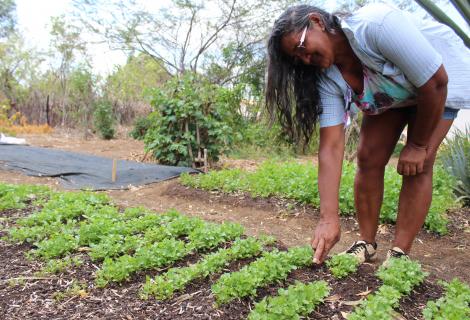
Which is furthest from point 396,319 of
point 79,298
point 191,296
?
point 79,298

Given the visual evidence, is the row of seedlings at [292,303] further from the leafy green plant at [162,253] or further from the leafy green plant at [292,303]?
the leafy green plant at [162,253]

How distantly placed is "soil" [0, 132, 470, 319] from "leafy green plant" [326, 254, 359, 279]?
4 centimetres

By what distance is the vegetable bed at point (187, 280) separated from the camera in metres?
1.98

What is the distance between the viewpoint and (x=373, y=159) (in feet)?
7.85

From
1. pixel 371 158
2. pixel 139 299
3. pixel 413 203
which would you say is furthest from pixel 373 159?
pixel 139 299

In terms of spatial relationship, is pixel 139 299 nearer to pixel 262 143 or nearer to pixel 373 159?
pixel 373 159

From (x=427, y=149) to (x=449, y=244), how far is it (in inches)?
66.3

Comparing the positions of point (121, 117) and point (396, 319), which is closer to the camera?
point (396, 319)

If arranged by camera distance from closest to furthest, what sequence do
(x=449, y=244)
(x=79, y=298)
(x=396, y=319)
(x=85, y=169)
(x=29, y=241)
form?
(x=396, y=319)
(x=79, y=298)
(x=29, y=241)
(x=449, y=244)
(x=85, y=169)

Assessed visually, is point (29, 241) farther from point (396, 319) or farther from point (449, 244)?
point (449, 244)

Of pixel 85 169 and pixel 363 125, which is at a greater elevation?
pixel 363 125

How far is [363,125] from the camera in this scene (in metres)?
2.42

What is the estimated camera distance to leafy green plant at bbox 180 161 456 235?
12.4 feet

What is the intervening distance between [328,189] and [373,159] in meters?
0.50
